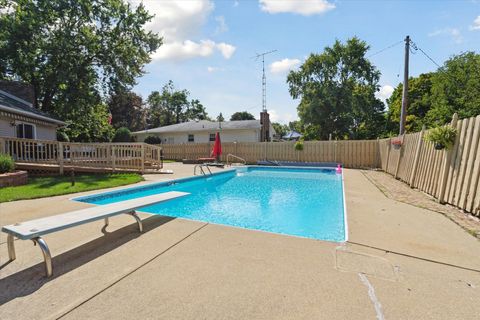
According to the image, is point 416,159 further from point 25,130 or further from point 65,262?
point 25,130

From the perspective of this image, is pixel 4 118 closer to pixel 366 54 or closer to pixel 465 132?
pixel 465 132

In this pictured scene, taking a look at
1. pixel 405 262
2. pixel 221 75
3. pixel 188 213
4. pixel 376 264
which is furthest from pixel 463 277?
pixel 221 75

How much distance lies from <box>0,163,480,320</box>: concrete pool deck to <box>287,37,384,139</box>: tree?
24.1 m

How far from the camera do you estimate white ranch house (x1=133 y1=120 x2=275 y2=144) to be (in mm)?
24750

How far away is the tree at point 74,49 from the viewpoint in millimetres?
15508

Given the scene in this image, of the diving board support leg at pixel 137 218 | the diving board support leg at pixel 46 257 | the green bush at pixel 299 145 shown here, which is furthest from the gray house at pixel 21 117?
the green bush at pixel 299 145

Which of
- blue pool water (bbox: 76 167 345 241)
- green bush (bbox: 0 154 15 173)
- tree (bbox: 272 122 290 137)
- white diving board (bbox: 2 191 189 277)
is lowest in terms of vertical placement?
blue pool water (bbox: 76 167 345 241)

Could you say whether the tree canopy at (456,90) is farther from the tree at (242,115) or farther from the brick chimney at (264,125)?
the tree at (242,115)

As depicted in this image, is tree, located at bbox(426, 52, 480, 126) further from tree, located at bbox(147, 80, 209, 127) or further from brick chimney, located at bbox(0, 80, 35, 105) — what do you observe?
tree, located at bbox(147, 80, 209, 127)

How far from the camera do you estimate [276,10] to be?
36.8 feet

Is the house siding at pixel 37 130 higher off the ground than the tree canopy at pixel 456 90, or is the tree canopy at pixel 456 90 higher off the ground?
the tree canopy at pixel 456 90

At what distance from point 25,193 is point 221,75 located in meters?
15.0

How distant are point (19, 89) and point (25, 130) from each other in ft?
13.9

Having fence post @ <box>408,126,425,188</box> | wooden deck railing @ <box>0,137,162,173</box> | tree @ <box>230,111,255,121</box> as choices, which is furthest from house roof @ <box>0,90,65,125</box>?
tree @ <box>230,111,255,121</box>
